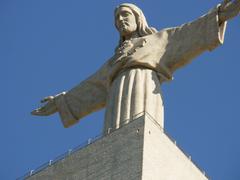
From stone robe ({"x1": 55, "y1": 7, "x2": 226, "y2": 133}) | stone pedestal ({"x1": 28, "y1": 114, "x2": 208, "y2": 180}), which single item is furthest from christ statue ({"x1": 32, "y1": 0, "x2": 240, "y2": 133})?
stone pedestal ({"x1": 28, "y1": 114, "x2": 208, "y2": 180})

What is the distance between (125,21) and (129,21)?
106 mm

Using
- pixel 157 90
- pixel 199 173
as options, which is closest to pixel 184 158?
pixel 199 173

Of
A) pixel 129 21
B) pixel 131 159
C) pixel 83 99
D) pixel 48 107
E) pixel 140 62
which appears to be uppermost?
pixel 48 107

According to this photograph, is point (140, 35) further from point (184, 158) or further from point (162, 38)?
point (184, 158)

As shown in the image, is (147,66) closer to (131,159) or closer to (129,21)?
(129,21)

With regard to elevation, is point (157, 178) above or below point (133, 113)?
below

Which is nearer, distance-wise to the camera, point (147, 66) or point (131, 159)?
point (131, 159)

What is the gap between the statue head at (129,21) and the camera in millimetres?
28422

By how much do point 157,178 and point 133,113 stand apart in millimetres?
2772

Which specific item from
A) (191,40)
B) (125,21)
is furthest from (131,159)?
(125,21)

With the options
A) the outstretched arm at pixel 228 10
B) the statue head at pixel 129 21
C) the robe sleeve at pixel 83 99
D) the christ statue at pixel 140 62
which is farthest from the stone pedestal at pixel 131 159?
the statue head at pixel 129 21

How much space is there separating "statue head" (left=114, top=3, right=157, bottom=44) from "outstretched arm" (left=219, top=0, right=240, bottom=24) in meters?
2.51

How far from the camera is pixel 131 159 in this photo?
23.7 m

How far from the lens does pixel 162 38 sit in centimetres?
2731
